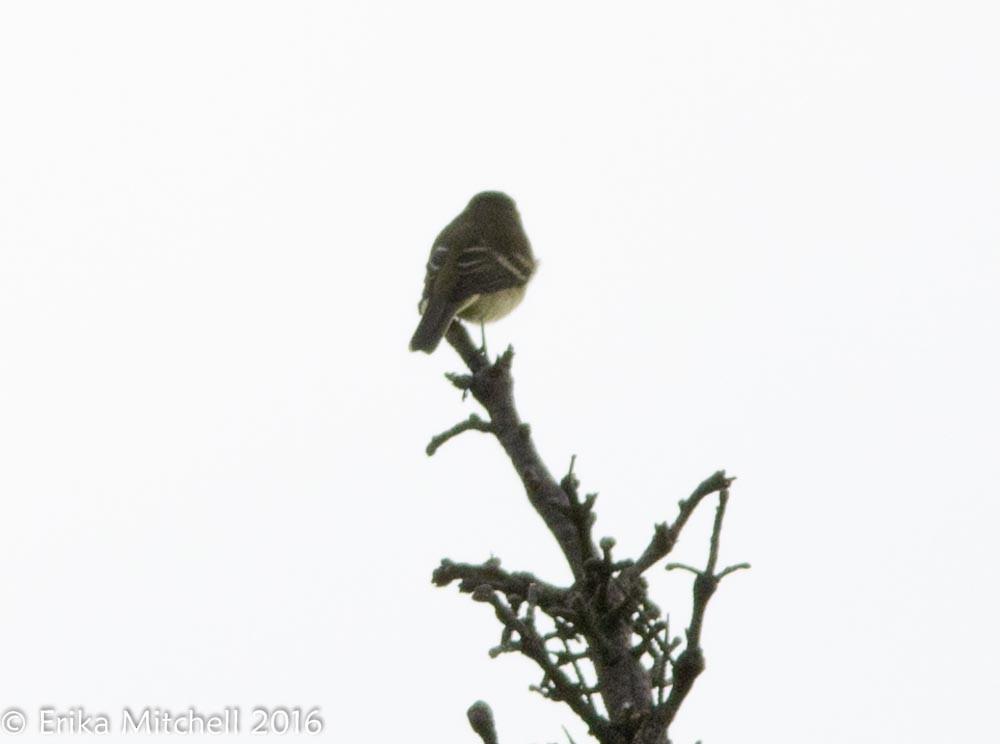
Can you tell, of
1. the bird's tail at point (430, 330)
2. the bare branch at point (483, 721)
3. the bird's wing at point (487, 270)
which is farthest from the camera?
the bird's wing at point (487, 270)

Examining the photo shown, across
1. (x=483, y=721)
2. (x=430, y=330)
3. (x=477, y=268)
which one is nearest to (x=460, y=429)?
(x=483, y=721)

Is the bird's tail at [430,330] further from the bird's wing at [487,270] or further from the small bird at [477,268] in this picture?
the bird's wing at [487,270]

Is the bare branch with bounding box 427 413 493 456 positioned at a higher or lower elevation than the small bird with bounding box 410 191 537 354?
lower

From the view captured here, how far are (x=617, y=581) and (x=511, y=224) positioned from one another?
7678 millimetres

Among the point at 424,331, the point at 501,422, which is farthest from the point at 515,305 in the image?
the point at 501,422

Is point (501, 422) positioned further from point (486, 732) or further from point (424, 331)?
point (424, 331)

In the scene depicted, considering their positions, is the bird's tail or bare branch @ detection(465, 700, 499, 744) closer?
bare branch @ detection(465, 700, 499, 744)

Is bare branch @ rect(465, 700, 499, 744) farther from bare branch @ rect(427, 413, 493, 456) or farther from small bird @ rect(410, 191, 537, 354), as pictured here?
small bird @ rect(410, 191, 537, 354)

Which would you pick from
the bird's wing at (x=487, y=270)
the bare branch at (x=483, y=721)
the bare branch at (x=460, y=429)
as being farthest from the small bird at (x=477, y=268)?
the bare branch at (x=483, y=721)

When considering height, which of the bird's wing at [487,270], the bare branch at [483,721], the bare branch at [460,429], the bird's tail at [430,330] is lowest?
the bare branch at [483,721]

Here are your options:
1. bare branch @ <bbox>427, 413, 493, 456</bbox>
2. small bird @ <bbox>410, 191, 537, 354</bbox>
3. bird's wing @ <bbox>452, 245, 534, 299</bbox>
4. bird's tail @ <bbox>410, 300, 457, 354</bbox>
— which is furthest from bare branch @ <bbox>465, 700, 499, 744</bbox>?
bird's wing @ <bbox>452, 245, 534, 299</bbox>

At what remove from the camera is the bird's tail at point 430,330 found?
812 centimetres

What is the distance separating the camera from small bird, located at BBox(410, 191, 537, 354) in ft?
30.7

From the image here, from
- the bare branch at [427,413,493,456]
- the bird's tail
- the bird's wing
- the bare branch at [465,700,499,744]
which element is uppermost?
the bird's wing
